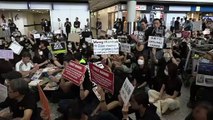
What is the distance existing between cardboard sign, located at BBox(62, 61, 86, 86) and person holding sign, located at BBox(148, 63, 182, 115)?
1.91 metres

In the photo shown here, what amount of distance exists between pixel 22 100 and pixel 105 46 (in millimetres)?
2343

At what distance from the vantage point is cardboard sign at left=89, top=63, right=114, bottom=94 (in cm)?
265

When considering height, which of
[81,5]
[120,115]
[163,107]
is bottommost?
[163,107]

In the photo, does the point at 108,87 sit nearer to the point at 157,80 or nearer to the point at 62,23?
the point at 157,80

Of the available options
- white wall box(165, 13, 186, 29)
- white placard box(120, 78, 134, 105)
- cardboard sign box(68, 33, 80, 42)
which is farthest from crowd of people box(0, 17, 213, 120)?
white wall box(165, 13, 186, 29)

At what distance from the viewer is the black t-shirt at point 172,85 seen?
429 centimetres

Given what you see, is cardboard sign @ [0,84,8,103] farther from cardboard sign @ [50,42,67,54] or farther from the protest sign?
the protest sign

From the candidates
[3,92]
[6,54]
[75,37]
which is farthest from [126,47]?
[3,92]

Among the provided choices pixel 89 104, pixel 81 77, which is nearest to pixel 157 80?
pixel 89 104

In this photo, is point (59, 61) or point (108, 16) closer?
point (59, 61)

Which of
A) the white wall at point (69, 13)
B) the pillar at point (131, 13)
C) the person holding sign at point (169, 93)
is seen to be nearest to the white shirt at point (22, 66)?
the person holding sign at point (169, 93)

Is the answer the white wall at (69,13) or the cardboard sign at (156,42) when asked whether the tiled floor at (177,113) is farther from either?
the white wall at (69,13)

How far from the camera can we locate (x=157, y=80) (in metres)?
5.07

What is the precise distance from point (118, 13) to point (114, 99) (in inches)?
587
